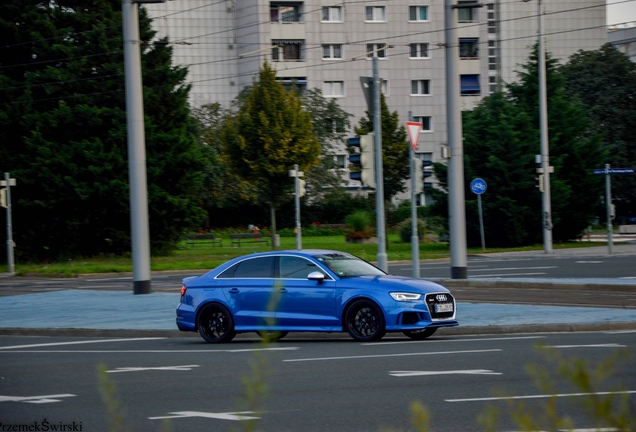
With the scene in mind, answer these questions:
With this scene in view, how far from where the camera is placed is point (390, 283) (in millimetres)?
13930

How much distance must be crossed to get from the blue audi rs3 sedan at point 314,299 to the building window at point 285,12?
62.7 metres

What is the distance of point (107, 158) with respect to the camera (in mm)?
43812

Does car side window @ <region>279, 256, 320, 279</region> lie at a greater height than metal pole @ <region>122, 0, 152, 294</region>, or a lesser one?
lesser

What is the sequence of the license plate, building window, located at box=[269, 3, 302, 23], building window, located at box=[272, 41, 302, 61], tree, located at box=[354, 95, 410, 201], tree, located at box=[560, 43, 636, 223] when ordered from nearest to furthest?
1. the license plate
2. tree, located at box=[354, 95, 410, 201]
3. tree, located at box=[560, 43, 636, 223]
4. building window, located at box=[272, 41, 302, 61]
5. building window, located at box=[269, 3, 302, 23]

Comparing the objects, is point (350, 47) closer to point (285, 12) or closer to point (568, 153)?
point (285, 12)

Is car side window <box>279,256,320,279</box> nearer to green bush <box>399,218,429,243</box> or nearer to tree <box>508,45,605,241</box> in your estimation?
tree <box>508,45,605,241</box>

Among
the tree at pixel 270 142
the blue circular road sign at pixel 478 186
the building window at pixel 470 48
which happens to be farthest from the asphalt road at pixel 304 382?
the building window at pixel 470 48

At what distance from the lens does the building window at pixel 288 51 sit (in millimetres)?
75250

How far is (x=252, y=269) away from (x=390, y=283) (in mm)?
2250

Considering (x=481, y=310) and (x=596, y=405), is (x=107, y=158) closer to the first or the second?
(x=481, y=310)

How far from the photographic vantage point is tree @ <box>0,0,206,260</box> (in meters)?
44.2

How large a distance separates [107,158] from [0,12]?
9093 millimetres

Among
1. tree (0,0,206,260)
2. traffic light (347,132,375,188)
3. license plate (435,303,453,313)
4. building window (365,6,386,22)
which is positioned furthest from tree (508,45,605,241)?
license plate (435,303,453,313)

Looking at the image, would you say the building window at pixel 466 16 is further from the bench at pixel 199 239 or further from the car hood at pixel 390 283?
the car hood at pixel 390 283
